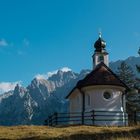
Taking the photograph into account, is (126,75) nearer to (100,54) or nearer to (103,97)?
(100,54)

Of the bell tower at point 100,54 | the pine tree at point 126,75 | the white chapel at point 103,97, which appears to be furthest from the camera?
the pine tree at point 126,75

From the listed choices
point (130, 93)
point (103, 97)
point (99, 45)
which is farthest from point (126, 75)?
point (103, 97)

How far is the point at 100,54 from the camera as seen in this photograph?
52.6 metres

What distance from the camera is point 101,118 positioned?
141ft

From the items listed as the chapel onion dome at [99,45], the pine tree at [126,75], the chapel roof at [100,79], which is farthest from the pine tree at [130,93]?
the chapel roof at [100,79]

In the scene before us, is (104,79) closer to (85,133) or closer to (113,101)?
(113,101)

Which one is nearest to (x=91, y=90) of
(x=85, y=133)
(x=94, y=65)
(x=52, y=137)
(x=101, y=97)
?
(x=101, y=97)

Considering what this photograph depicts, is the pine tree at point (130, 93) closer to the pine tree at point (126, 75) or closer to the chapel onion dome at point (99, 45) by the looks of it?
the pine tree at point (126, 75)

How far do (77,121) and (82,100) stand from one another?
10.5 feet

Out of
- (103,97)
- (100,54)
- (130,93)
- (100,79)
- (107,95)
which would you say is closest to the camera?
(103,97)

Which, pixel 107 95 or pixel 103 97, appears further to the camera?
pixel 107 95

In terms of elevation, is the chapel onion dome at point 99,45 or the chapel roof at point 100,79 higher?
the chapel onion dome at point 99,45

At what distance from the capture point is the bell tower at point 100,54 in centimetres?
5225

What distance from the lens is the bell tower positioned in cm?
5225
